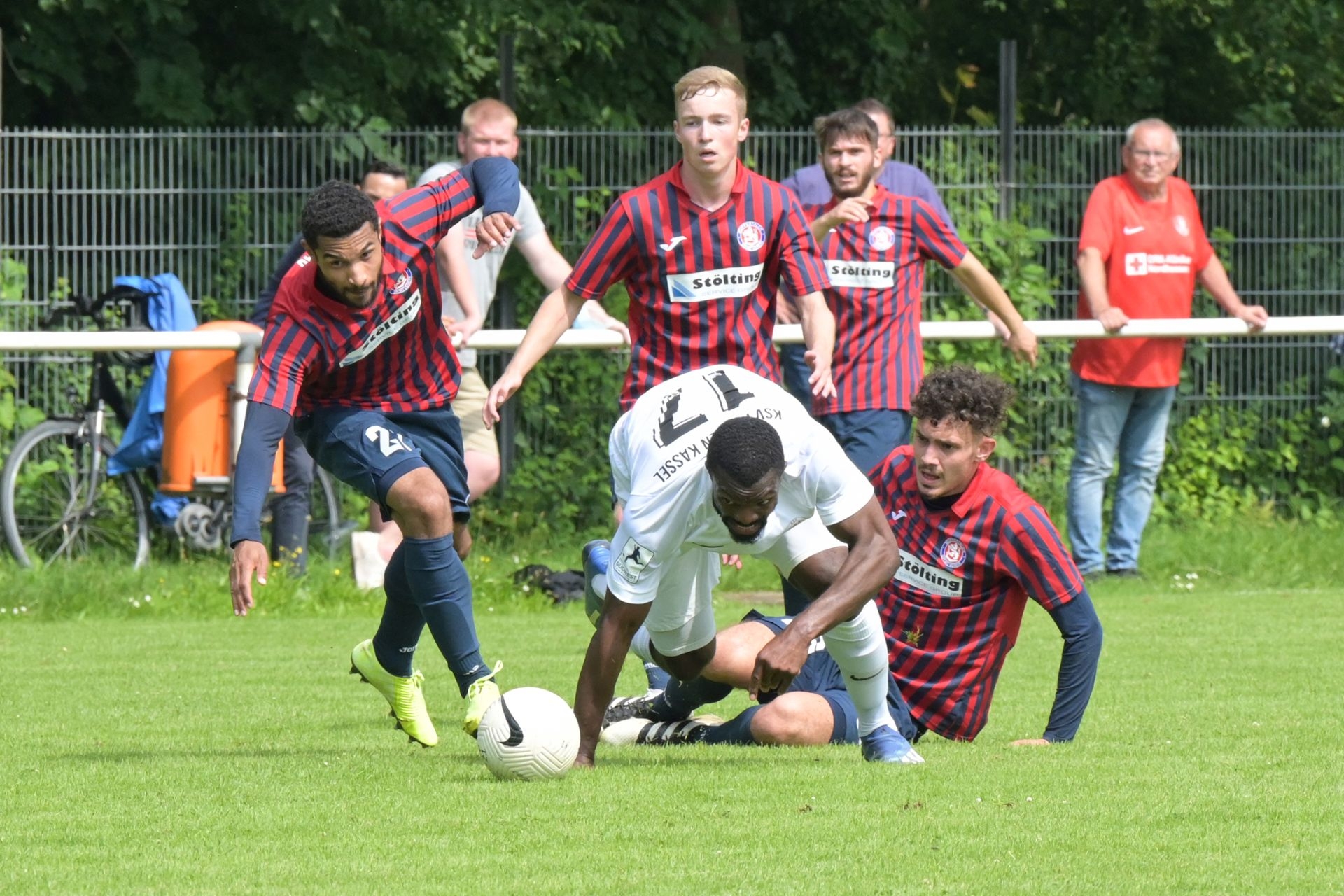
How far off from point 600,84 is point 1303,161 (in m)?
5.27

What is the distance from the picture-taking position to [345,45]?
1450 centimetres

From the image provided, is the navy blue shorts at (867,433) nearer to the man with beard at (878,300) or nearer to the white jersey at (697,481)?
the man with beard at (878,300)

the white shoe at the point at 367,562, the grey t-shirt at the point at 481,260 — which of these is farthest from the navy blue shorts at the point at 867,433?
the white shoe at the point at 367,562

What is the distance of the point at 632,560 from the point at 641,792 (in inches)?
24.3

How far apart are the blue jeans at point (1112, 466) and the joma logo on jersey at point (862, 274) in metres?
2.61

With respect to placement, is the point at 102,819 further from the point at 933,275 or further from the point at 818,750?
the point at 933,275

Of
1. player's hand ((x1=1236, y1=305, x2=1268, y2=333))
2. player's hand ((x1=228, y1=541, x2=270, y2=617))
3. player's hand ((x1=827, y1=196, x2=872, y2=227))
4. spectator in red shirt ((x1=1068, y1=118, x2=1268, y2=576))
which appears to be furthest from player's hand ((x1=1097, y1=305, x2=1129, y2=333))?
player's hand ((x1=228, y1=541, x2=270, y2=617))

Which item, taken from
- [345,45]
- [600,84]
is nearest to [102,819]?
[345,45]

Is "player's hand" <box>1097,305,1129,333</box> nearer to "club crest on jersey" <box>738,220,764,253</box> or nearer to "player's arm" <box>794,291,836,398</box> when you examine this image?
"player's arm" <box>794,291,836,398</box>

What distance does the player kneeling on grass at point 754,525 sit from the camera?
210 inches

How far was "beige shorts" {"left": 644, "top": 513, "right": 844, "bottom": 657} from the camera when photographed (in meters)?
5.87

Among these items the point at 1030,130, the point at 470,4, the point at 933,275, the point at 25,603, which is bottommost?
the point at 25,603

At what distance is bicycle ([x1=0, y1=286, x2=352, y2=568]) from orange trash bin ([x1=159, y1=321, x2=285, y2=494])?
0.10 meters

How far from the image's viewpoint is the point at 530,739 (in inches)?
224
